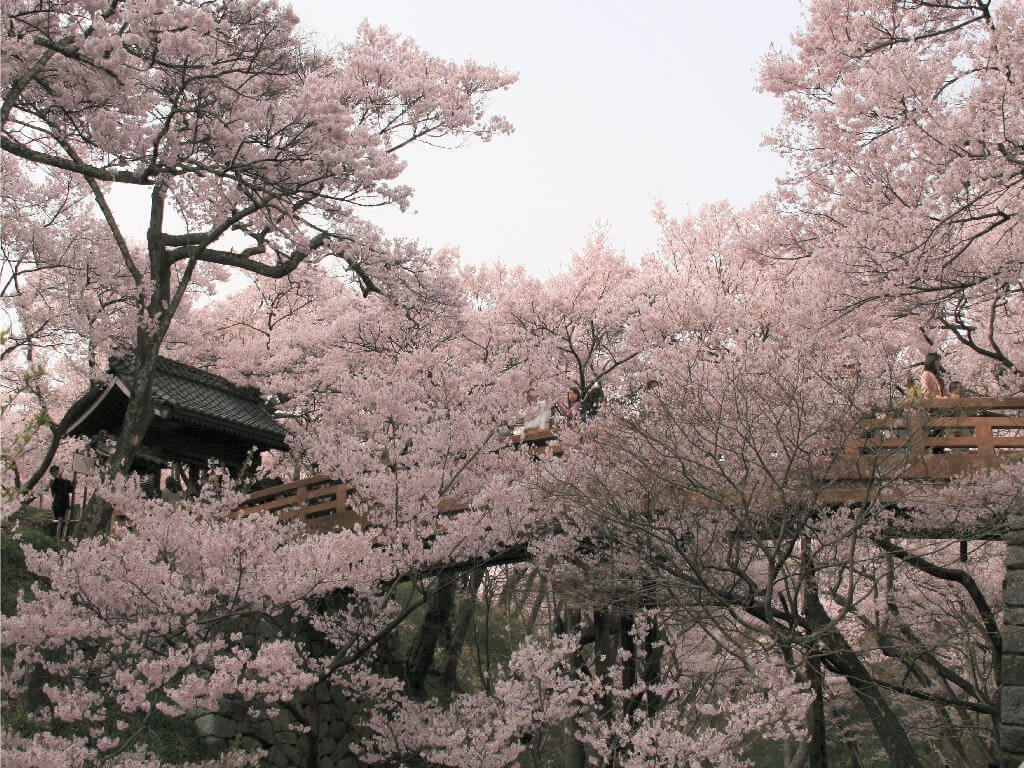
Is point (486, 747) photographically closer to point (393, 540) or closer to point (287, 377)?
point (393, 540)

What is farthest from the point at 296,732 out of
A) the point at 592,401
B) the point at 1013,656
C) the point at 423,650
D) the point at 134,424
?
the point at 1013,656

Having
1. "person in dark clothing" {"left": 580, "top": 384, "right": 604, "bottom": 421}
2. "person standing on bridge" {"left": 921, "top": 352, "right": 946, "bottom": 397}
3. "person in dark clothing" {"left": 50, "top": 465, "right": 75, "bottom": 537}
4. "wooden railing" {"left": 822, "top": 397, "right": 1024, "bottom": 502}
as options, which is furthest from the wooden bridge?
"person in dark clothing" {"left": 50, "top": 465, "right": 75, "bottom": 537}

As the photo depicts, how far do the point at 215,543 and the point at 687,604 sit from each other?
16.7 feet

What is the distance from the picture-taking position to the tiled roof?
48.6 feet

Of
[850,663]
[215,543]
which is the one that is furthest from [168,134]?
[850,663]

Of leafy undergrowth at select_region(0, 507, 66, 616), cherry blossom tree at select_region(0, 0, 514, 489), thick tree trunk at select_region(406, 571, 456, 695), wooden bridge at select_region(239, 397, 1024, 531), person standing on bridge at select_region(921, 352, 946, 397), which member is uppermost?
cherry blossom tree at select_region(0, 0, 514, 489)

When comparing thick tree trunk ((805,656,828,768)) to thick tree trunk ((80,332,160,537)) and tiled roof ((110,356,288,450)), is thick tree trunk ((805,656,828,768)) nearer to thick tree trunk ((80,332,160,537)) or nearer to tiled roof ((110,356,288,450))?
tiled roof ((110,356,288,450))

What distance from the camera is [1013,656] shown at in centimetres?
909

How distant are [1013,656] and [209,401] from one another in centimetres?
1200

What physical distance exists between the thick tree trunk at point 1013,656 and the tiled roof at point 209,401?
1056cm

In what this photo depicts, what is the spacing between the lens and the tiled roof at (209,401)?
Answer: 1483 cm

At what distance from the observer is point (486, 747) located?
1141 cm

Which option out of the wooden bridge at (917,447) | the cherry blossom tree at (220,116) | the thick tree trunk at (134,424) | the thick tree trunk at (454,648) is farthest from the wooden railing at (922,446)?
the thick tree trunk at (134,424)

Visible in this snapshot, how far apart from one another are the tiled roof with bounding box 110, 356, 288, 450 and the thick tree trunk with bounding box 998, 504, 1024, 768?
34.6 ft
